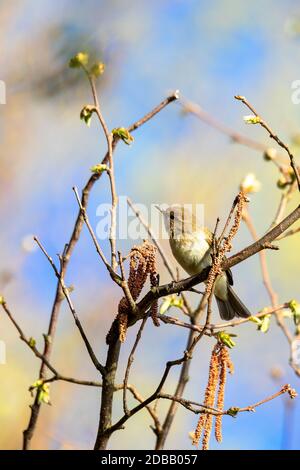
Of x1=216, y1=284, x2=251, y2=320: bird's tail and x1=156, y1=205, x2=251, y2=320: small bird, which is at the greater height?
x1=156, y1=205, x2=251, y2=320: small bird

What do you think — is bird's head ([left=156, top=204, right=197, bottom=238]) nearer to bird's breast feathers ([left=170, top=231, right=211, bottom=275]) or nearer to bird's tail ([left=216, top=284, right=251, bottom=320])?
bird's breast feathers ([left=170, top=231, right=211, bottom=275])

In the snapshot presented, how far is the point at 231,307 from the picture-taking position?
468 centimetres

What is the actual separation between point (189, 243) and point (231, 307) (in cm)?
58

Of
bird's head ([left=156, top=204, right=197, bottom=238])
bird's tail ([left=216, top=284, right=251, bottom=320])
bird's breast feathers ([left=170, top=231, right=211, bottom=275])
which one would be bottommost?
bird's tail ([left=216, top=284, right=251, bottom=320])

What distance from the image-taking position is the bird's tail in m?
4.57

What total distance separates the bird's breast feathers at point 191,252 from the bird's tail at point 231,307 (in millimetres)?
358

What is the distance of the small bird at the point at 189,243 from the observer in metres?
4.34

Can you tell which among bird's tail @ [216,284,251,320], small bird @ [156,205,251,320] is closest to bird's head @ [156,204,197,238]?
small bird @ [156,205,251,320]

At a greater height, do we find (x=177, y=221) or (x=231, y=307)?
(x=177, y=221)

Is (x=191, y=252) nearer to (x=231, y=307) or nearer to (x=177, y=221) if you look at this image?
(x=177, y=221)

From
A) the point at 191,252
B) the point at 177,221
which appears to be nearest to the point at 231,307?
the point at 191,252

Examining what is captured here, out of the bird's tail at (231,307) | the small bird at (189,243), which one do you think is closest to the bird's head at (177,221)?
the small bird at (189,243)

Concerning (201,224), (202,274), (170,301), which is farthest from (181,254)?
(202,274)

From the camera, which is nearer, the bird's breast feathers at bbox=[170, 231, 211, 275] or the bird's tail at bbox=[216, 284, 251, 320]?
the bird's breast feathers at bbox=[170, 231, 211, 275]
